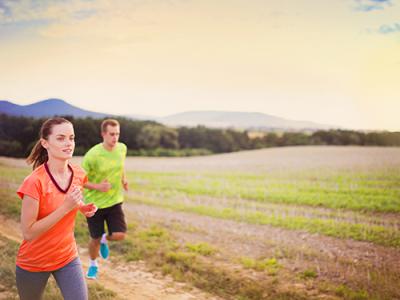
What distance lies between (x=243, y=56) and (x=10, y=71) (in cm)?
426

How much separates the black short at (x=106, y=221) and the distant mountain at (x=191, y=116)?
10.2ft

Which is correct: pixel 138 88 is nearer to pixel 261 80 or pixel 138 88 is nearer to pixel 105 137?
pixel 261 80

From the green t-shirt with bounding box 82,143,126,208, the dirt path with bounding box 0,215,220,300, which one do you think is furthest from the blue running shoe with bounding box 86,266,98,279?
the green t-shirt with bounding box 82,143,126,208

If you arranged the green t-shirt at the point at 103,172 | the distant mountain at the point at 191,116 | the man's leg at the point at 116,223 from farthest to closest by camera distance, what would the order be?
the distant mountain at the point at 191,116 < the man's leg at the point at 116,223 < the green t-shirt at the point at 103,172

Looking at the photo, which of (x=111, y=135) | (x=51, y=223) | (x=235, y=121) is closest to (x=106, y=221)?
(x=111, y=135)

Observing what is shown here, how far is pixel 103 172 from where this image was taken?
16.9ft

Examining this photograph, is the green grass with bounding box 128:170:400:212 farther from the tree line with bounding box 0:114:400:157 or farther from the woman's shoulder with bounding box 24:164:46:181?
the woman's shoulder with bounding box 24:164:46:181

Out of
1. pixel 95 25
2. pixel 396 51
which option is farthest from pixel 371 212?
pixel 95 25

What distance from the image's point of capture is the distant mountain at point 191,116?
7.37 m

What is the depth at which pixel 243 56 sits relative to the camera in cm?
699

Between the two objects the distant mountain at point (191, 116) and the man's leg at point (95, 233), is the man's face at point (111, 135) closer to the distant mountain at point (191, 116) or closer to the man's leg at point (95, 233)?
the man's leg at point (95, 233)

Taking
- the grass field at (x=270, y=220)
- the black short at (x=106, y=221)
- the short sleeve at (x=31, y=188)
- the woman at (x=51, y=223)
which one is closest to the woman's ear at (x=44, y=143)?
the woman at (x=51, y=223)

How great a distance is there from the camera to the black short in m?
5.15

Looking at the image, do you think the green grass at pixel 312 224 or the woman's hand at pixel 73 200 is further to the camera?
the green grass at pixel 312 224
